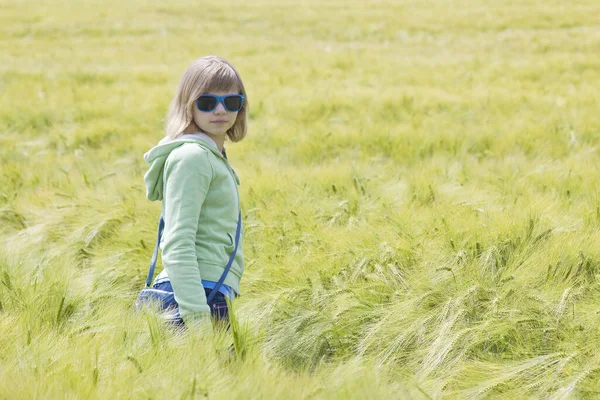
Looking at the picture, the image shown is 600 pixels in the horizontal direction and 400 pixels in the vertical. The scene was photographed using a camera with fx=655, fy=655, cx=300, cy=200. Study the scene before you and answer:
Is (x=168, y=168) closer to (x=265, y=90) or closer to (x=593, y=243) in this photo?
(x=593, y=243)

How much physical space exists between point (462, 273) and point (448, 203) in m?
0.94

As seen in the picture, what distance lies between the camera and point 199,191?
2.13 m

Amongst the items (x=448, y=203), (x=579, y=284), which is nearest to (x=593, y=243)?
(x=579, y=284)

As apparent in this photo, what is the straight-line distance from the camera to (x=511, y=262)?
254cm

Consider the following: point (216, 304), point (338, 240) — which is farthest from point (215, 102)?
point (338, 240)

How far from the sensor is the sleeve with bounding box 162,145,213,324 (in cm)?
207

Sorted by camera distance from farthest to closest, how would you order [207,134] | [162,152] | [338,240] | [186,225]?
[338,240], [207,134], [162,152], [186,225]

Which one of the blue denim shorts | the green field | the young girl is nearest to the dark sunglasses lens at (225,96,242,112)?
the young girl

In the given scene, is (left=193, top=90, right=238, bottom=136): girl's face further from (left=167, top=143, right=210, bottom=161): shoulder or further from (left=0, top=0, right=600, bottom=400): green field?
(left=0, top=0, right=600, bottom=400): green field

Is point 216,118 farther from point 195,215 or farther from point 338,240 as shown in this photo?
point 338,240

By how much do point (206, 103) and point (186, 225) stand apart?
45 cm

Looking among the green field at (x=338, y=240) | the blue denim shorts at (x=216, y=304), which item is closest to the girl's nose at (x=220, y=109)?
the blue denim shorts at (x=216, y=304)

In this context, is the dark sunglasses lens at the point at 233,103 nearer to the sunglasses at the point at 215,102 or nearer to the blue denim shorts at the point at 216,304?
the sunglasses at the point at 215,102

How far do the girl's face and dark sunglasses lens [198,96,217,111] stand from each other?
0.5 inches
